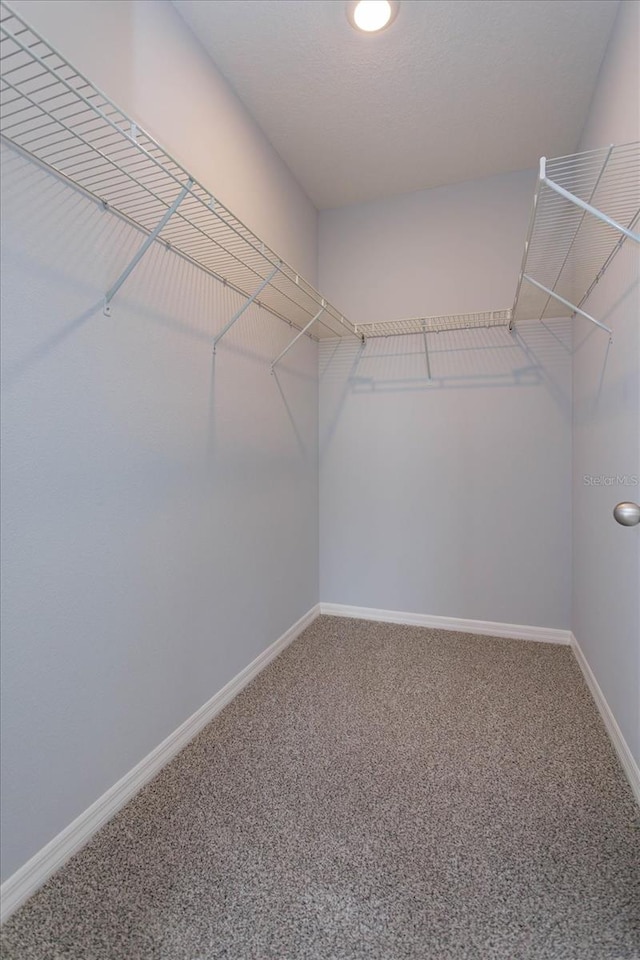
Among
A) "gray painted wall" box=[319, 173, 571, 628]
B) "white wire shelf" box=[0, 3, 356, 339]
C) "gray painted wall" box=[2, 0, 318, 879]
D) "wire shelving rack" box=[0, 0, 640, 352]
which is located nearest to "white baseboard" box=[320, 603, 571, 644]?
"gray painted wall" box=[319, 173, 571, 628]

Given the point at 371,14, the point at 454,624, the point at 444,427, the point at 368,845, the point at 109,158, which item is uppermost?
the point at 371,14

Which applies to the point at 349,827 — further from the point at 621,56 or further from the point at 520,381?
the point at 621,56

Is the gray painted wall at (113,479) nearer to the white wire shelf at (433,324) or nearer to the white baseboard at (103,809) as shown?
the white baseboard at (103,809)

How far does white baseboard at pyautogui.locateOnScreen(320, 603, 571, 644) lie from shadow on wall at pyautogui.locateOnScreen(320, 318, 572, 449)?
1104 mm

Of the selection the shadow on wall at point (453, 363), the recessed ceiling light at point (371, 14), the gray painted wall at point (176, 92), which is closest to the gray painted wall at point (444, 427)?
the shadow on wall at point (453, 363)

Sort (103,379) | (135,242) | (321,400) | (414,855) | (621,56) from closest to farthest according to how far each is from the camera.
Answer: (414,855), (103,379), (135,242), (621,56), (321,400)

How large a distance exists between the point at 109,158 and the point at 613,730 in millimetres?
2396

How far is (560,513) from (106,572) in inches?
90.0

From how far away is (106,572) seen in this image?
133 centimetres

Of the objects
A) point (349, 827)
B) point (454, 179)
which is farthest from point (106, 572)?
point (454, 179)

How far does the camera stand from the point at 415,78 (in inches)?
73.9

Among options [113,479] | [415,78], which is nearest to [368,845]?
[113,479]

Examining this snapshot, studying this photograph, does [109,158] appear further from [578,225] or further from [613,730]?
[613,730]

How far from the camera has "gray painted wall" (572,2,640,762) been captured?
56.3 inches
